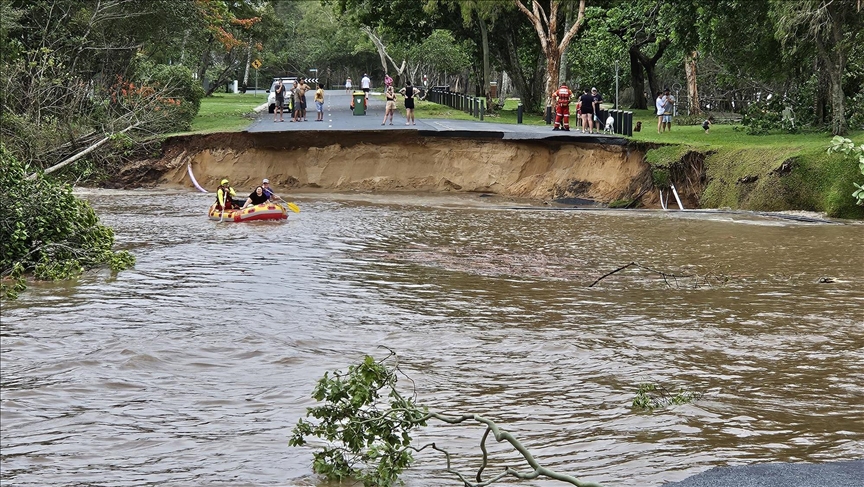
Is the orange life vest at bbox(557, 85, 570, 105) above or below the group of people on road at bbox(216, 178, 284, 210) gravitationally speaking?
above

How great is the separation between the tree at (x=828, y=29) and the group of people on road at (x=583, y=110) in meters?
6.64

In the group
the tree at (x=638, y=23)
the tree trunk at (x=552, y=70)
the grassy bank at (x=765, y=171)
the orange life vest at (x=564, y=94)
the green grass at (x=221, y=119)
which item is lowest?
the grassy bank at (x=765, y=171)

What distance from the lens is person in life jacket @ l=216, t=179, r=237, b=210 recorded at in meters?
25.8

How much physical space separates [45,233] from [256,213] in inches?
324

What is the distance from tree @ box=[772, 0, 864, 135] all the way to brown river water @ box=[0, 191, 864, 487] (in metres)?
7.27

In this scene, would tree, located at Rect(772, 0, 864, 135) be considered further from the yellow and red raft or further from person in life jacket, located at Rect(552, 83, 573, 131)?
the yellow and red raft

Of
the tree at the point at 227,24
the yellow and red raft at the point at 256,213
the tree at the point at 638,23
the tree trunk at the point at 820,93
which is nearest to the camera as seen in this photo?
the yellow and red raft at the point at 256,213

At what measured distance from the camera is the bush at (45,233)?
17.2m

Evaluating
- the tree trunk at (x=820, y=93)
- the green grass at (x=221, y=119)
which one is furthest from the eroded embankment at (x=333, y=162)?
the tree trunk at (x=820, y=93)

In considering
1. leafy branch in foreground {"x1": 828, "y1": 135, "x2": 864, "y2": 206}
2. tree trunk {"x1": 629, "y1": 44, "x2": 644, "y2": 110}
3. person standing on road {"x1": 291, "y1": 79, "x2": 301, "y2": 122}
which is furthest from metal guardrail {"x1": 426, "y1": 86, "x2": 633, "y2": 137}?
leafy branch in foreground {"x1": 828, "y1": 135, "x2": 864, "y2": 206}

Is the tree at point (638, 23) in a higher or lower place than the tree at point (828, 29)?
higher

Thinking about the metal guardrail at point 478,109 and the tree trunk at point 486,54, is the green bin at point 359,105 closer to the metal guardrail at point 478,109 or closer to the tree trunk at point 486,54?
the metal guardrail at point 478,109

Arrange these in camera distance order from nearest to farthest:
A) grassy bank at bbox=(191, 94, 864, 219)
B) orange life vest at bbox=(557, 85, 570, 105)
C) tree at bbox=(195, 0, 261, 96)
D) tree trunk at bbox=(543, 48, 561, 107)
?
1. grassy bank at bbox=(191, 94, 864, 219)
2. orange life vest at bbox=(557, 85, 570, 105)
3. tree trunk at bbox=(543, 48, 561, 107)
4. tree at bbox=(195, 0, 261, 96)

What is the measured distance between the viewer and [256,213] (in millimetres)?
25812
